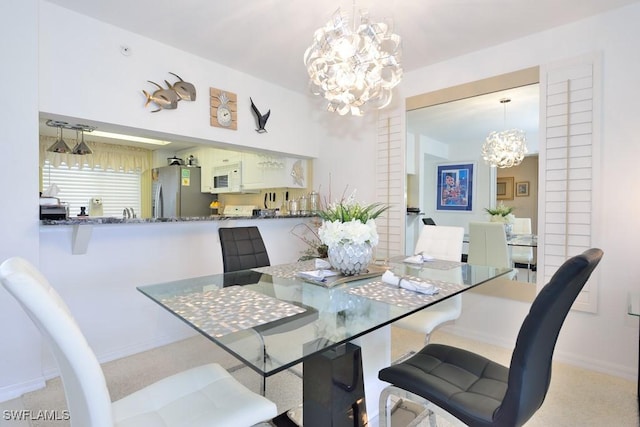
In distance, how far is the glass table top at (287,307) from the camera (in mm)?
973

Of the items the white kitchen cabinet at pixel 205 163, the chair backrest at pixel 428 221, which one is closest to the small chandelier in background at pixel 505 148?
the chair backrest at pixel 428 221

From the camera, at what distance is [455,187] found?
314 cm

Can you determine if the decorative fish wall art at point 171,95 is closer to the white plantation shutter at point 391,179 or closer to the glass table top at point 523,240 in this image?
the white plantation shutter at point 391,179

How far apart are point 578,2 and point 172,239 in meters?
3.44

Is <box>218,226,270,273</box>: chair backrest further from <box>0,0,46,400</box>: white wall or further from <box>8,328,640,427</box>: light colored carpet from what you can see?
<box>0,0,46,400</box>: white wall

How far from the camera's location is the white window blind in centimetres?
474

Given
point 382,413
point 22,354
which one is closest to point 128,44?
point 22,354

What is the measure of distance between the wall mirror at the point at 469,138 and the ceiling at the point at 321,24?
0.01 metres

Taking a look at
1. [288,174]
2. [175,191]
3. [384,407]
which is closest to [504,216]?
[384,407]

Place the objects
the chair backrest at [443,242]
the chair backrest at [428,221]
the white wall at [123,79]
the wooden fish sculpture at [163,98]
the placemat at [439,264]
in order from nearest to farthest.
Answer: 1. the placemat at [439,264]
2. the white wall at [123,79]
3. the chair backrest at [443,242]
4. the wooden fish sculpture at [163,98]
5. the chair backrest at [428,221]

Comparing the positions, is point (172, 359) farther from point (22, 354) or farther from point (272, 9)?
point (272, 9)

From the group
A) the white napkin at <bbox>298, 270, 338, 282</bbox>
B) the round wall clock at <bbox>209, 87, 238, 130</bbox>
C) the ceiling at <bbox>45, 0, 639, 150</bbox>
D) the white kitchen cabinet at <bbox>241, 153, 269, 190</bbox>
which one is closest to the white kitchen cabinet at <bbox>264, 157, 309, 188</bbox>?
the white kitchen cabinet at <bbox>241, 153, 269, 190</bbox>

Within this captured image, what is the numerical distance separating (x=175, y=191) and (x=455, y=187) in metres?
4.12

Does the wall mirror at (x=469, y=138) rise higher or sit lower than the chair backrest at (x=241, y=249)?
higher
